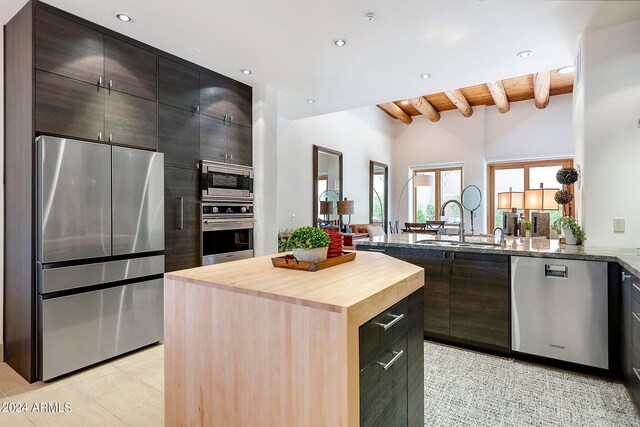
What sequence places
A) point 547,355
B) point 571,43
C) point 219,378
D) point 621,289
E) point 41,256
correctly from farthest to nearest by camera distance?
point 571,43 < point 547,355 < point 41,256 < point 621,289 < point 219,378

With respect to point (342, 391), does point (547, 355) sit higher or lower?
lower

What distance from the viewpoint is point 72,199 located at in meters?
2.47

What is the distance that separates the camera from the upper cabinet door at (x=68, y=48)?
239 centimetres

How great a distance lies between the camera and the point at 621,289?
2201mm

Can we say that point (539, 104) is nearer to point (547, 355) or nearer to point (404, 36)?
point (404, 36)

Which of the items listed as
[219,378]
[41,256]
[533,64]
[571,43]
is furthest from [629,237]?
[41,256]

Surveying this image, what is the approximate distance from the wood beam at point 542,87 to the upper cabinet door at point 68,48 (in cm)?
599

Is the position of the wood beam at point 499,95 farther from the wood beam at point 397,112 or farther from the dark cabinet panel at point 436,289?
the dark cabinet panel at point 436,289

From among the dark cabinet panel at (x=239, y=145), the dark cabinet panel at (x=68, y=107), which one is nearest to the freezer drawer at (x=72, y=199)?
the dark cabinet panel at (x=68, y=107)

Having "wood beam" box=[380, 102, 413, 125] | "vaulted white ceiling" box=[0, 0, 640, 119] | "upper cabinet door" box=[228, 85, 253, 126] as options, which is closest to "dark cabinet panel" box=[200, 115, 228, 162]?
"upper cabinet door" box=[228, 85, 253, 126]

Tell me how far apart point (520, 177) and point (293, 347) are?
26.6ft

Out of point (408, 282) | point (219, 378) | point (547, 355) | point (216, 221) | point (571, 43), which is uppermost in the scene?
point (571, 43)

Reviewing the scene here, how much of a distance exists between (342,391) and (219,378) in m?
0.53

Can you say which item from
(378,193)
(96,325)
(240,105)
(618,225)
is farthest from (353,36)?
(378,193)
